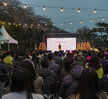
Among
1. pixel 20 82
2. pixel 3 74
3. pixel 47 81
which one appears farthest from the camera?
pixel 3 74

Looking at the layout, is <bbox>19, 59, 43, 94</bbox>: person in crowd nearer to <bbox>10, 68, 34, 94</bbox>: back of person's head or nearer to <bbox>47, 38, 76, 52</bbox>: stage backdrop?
<bbox>10, 68, 34, 94</bbox>: back of person's head

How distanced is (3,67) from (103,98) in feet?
16.7

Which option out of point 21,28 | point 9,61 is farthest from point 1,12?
point 9,61

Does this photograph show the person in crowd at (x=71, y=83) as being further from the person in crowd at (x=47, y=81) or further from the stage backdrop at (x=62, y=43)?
the stage backdrop at (x=62, y=43)

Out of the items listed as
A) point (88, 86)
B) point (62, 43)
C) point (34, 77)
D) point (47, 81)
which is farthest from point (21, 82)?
point (62, 43)

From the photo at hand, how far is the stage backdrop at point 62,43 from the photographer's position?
1150 inches

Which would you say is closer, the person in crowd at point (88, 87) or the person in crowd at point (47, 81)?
the person in crowd at point (88, 87)

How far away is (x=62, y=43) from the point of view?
96.1 ft

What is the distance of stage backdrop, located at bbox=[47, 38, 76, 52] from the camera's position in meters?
29.2

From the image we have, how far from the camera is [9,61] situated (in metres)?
9.80

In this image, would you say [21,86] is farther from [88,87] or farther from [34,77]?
[34,77]

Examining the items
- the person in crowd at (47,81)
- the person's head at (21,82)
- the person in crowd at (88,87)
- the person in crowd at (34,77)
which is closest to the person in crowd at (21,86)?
the person's head at (21,82)

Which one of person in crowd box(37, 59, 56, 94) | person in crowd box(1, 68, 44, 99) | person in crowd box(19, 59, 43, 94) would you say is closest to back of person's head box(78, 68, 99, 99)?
person in crowd box(1, 68, 44, 99)

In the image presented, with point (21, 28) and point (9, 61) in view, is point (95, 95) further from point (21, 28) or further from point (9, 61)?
point (21, 28)
